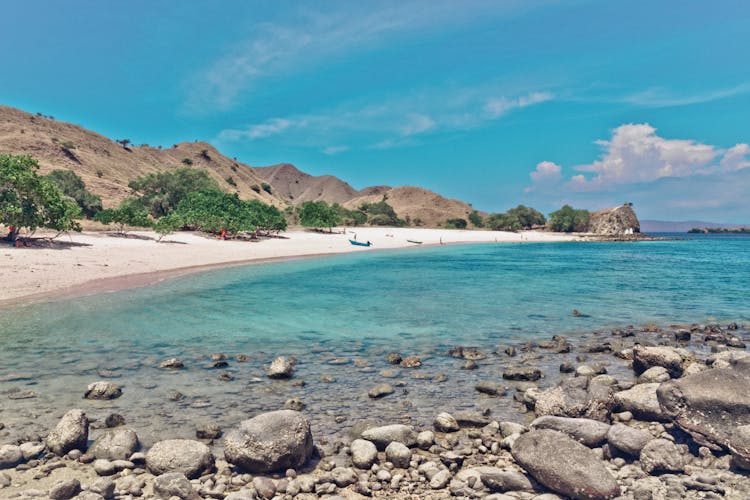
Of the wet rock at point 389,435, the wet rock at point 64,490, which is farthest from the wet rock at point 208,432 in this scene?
the wet rock at point 389,435

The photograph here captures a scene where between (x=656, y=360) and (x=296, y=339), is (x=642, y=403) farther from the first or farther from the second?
(x=296, y=339)

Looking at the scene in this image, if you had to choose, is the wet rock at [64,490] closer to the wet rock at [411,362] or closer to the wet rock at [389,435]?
the wet rock at [389,435]

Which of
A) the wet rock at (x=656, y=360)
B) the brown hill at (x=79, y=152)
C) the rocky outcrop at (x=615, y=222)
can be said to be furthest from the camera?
the rocky outcrop at (x=615, y=222)

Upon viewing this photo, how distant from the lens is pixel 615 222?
171 m

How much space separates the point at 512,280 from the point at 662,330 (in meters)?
18.6

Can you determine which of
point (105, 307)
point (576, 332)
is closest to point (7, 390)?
point (105, 307)

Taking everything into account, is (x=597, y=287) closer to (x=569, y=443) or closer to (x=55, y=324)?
(x=569, y=443)

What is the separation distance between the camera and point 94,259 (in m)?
37.0

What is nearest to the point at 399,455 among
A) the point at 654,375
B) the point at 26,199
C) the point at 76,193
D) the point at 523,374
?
the point at 523,374

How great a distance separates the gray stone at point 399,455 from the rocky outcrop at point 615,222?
619 feet

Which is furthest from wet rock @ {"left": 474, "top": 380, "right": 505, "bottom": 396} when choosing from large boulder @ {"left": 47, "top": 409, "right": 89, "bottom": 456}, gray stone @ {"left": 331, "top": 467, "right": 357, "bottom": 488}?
large boulder @ {"left": 47, "top": 409, "right": 89, "bottom": 456}

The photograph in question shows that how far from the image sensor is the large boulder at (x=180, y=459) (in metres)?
6.68

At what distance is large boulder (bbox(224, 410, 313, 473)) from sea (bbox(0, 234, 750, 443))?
4.59 feet

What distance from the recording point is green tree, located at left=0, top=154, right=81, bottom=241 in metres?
36.7
